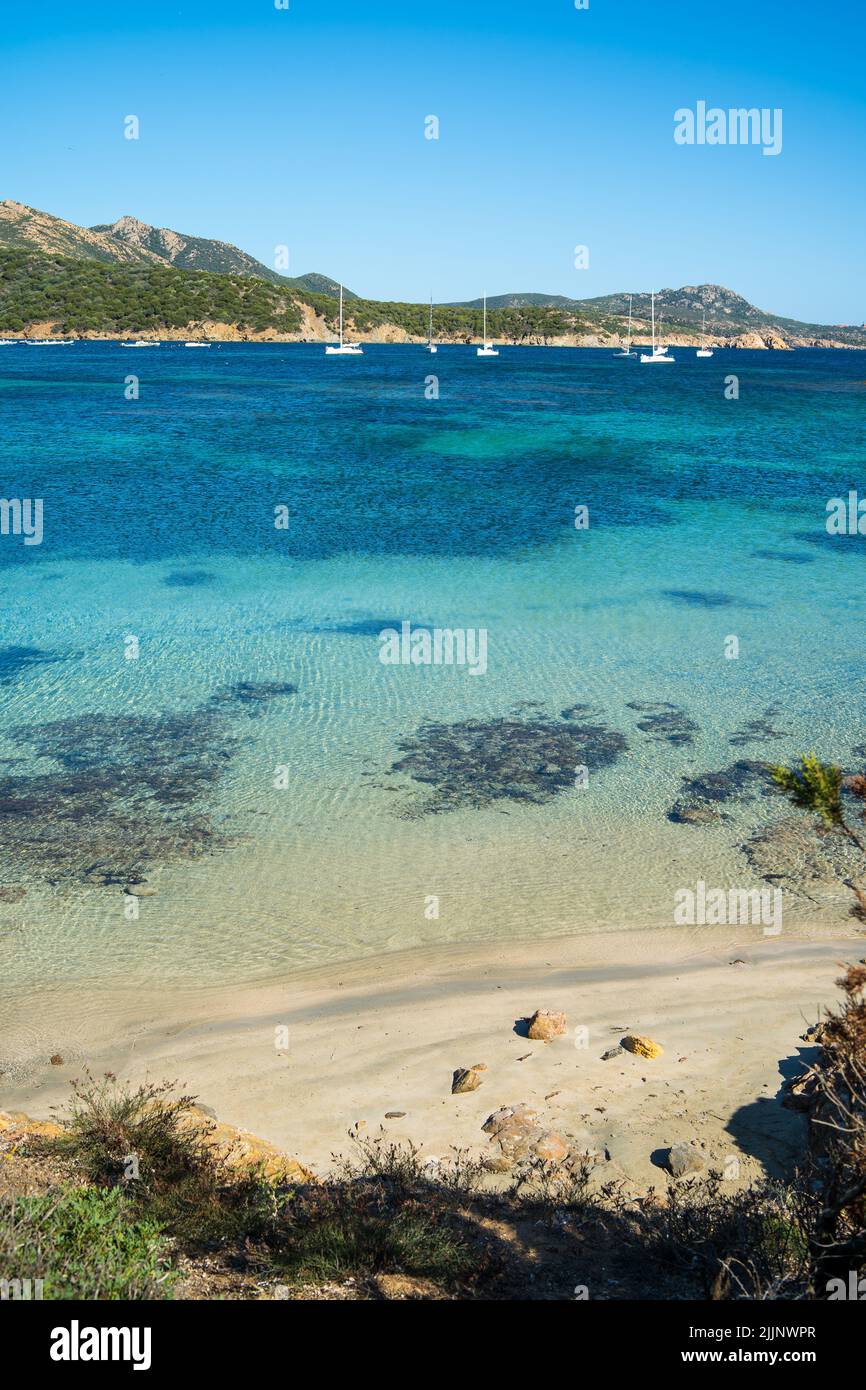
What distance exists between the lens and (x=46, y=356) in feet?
254

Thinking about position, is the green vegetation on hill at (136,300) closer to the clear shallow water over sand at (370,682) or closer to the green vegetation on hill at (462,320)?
the green vegetation on hill at (462,320)

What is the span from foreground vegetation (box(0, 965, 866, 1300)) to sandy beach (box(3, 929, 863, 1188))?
1.61 feet

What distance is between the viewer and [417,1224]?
4742 millimetres

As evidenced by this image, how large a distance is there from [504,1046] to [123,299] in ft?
365

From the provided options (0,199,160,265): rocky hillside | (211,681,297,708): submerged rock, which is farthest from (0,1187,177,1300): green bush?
(0,199,160,265): rocky hillside

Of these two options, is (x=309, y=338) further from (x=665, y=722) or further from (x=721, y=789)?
(x=721, y=789)

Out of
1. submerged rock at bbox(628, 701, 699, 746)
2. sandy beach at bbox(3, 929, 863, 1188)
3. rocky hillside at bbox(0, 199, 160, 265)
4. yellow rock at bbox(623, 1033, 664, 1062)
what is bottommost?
sandy beach at bbox(3, 929, 863, 1188)

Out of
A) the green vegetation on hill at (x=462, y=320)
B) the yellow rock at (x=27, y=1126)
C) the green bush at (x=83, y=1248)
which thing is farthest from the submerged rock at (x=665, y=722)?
the green vegetation on hill at (x=462, y=320)

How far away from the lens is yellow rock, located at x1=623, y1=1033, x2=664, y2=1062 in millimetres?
6984

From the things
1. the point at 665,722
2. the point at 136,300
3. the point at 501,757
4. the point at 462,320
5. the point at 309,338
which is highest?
the point at 462,320

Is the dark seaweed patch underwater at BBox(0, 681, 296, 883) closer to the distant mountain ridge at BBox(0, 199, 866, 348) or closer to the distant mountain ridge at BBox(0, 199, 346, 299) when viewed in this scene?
the distant mountain ridge at BBox(0, 199, 866, 348)

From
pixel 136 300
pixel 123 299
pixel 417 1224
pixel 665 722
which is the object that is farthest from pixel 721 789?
pixel 123 299
